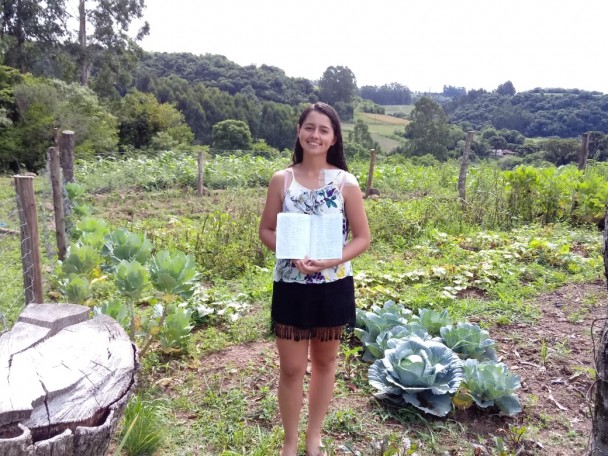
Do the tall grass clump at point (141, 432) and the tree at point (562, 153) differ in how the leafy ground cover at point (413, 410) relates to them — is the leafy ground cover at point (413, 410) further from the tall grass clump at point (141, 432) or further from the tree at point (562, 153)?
the tree at point (562, 153)

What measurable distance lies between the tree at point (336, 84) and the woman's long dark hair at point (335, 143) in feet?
143

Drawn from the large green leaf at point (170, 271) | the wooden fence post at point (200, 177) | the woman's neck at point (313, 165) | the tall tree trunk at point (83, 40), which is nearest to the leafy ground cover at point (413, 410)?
the large green leaf at point (170, 271)

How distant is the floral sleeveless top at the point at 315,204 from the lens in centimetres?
167

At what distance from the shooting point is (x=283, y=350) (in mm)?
1768

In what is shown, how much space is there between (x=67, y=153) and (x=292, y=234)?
3.22 meters

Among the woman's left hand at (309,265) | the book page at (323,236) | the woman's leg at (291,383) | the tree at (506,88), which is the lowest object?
the woman's leg at (291,383)

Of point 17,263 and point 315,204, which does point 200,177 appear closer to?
point 17,263

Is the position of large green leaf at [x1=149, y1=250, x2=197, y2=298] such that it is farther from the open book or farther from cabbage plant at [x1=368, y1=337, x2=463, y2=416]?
cabbage plant at [x1=368, y1=337, x2=463, y2=416]

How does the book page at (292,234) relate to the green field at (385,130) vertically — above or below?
below

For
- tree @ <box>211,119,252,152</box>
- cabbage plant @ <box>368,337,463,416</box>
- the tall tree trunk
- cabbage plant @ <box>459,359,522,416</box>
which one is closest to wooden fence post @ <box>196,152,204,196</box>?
cabbage plant @ <box>368,337,463,416</box>

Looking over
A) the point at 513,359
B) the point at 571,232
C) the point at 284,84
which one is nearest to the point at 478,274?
the point at 513,359

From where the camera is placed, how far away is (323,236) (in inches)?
62.7

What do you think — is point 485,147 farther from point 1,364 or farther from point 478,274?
point 1,364

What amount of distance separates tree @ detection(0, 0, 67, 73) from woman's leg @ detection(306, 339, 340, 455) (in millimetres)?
24056
